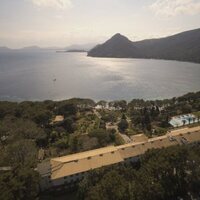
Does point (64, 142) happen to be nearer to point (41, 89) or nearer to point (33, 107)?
point (33, 107)

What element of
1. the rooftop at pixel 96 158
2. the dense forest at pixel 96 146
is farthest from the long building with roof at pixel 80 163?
the dense forest at pixel 96 146

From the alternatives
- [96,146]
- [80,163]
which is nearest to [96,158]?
[80,163]

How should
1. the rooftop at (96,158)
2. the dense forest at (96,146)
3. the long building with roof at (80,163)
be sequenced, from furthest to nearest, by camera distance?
the rooftop at (96,158) → the long building with roof at (80,163) → the dense forest at (96,146)

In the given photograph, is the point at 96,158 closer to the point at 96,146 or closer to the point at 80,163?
the point at 80,163

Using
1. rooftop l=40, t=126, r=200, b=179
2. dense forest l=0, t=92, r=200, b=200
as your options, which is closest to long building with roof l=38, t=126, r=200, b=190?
rooftop l=40, t=126, r=200, b=179

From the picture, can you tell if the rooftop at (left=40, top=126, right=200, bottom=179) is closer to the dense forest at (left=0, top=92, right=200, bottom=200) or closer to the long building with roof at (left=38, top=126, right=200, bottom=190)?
the long building with roof at (left=38, top=126, right=200, bottom=190)

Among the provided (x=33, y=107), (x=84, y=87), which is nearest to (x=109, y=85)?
(x=84, y=87)

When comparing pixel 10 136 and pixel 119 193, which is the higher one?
pixel 119 193

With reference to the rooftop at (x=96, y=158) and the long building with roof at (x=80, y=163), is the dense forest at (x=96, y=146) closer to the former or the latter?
the long building with roof at (x=80, y=163)
